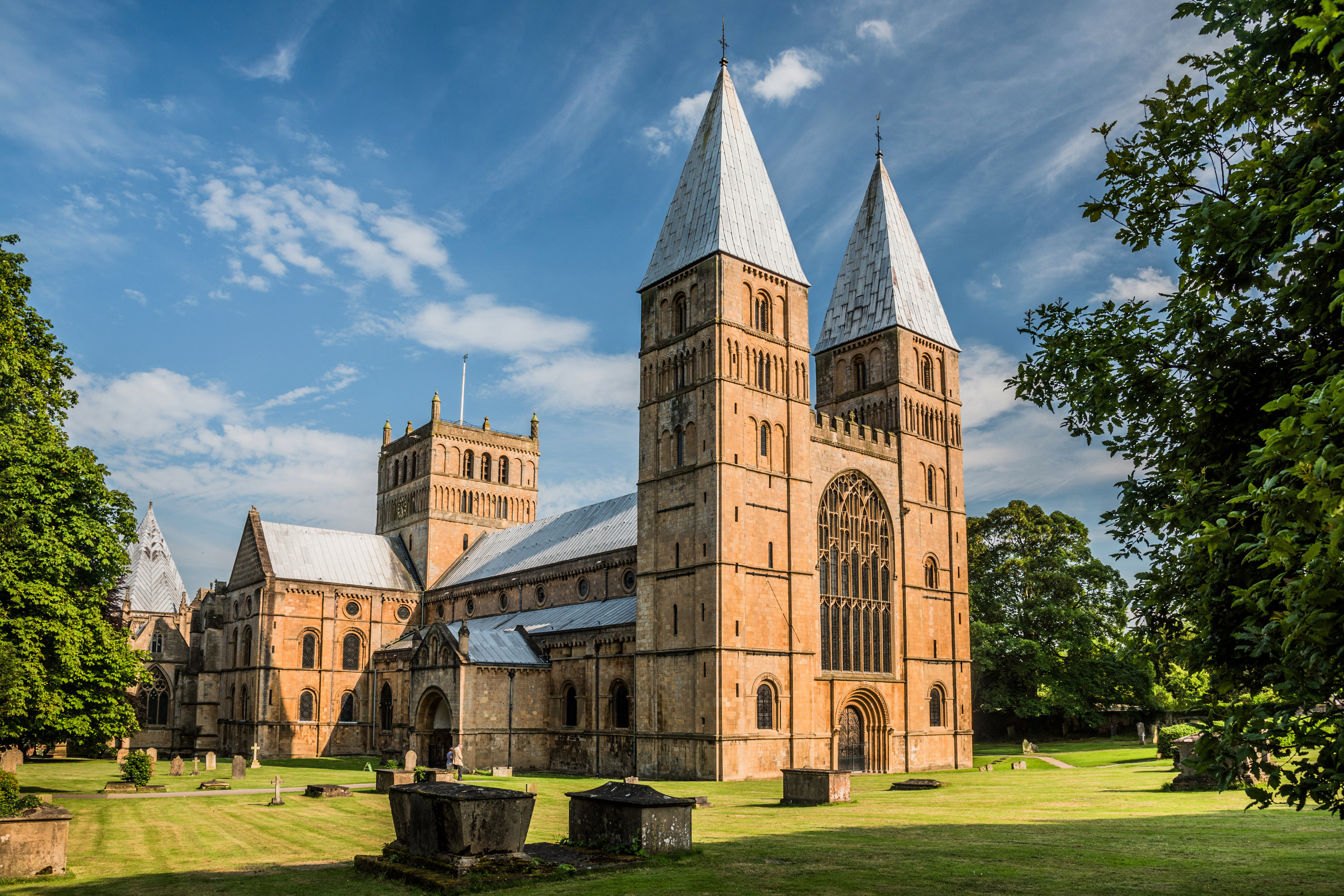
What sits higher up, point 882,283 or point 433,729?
point 882,283

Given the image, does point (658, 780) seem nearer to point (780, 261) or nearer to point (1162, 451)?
point (780, 261)

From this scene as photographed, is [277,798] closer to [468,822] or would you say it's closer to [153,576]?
[468,822]

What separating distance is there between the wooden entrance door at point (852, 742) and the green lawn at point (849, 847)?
12891mm

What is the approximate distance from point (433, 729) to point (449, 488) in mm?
23813

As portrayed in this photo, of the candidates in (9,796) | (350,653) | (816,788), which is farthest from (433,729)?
(9,796)

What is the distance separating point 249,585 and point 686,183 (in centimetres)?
3618

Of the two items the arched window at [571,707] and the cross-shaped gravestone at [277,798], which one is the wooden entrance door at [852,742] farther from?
the cross-shaped gravestone at [277,798]

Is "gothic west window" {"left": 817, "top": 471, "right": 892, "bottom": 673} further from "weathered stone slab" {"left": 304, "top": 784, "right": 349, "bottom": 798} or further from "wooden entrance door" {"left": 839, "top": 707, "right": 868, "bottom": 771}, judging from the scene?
"weathered stone slab" {"left": 304, "top": 784, "right": 349, "bottom": 798}

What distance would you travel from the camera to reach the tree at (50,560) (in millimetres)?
23891

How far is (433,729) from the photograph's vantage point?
44.2m

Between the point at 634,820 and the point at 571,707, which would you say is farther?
the point at 571,707

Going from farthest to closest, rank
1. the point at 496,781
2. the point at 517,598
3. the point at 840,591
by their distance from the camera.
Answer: the point at 517,598 → the point at 840,591 → the point at 496,781

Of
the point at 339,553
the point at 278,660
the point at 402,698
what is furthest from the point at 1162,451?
the point at 339,553

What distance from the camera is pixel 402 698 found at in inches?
1918
